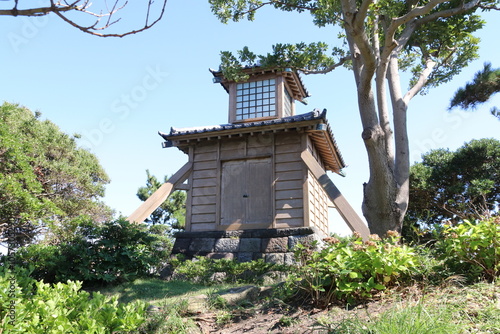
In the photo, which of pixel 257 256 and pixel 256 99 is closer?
pixel 257 256

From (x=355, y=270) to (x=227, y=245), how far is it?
7306mm

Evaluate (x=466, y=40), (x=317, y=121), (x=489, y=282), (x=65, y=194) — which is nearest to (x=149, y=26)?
(x=489, y=282)

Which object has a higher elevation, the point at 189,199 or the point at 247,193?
the point at 247,193

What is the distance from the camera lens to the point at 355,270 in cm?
441

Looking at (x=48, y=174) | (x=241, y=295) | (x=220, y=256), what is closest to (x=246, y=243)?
(x=220, y=256)

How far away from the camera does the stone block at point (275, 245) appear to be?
1087 centimetres

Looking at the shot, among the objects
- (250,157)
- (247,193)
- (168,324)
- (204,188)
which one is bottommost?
(168,324)

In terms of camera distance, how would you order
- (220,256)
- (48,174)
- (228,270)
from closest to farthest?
(228,270), (220,256), (48,174)

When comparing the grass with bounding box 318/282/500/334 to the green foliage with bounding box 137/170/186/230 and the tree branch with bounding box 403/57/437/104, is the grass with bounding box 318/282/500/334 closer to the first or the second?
the tree branch with bounding box 403/57/437/104

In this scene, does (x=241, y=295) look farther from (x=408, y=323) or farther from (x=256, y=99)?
(x=256, y=99)

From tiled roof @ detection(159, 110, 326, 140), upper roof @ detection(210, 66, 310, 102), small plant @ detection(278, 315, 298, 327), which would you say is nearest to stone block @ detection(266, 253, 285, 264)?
tiled roof @ detection(159, 110, 326, 140)

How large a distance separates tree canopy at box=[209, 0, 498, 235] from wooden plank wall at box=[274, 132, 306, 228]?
266 centimetres

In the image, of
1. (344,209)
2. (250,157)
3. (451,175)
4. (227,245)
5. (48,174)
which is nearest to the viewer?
(344,209)

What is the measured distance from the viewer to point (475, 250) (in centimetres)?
430
